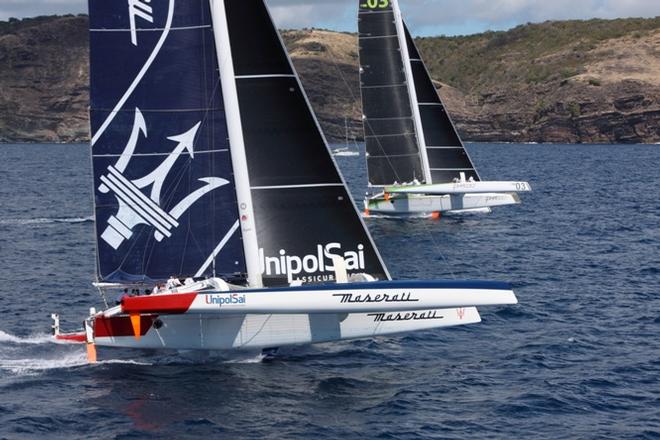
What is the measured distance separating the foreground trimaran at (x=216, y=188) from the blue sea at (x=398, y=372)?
3.21 ft

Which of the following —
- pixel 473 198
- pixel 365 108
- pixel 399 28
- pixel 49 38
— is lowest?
pixel 473 198

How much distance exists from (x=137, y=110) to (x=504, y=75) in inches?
6397

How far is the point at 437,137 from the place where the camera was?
49594 millimetres

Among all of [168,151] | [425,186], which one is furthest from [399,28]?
[168,151]

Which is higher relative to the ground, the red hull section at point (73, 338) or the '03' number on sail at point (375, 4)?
the '03' number on sail at point (375, 4)

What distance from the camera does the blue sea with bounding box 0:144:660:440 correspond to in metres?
18.6

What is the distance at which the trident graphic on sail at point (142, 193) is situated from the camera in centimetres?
2211

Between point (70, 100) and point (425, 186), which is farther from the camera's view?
point (70, 100)

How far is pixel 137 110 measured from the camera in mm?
21938

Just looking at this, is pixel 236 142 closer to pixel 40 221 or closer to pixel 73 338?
pixel 73 338

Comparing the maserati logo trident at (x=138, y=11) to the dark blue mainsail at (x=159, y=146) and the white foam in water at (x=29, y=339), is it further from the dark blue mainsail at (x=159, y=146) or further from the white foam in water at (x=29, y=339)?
→ the white foam in water at (x=29, y=339)

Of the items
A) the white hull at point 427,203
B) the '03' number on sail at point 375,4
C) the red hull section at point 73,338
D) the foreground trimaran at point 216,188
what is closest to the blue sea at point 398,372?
the red hull section at point 73,338

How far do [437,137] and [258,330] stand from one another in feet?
96.4

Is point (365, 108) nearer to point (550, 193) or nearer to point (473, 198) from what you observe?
point (473, 198)
